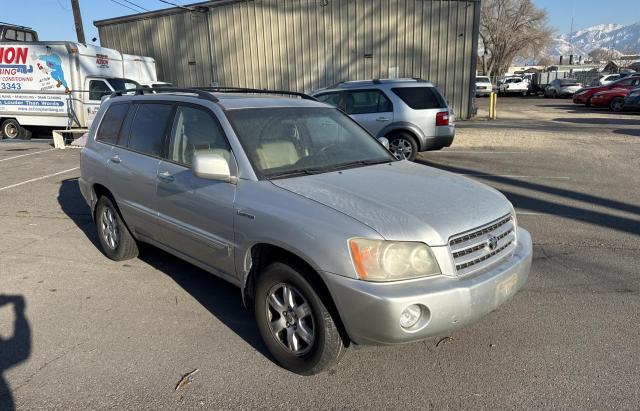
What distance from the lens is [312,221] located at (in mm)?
2721

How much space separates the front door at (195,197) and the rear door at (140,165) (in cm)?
15

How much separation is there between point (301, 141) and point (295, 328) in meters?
1.51

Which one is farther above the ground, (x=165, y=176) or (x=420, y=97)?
(x=420, y=97)

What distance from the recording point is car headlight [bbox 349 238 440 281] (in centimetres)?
256

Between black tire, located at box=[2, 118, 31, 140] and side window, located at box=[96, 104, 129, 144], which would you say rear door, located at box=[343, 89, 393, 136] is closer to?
side window, located at box=[96, 104, 129, 144]

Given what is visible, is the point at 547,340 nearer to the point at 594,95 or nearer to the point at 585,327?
the point at 585,327

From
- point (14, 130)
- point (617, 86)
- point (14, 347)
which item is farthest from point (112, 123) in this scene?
point (617, 86)

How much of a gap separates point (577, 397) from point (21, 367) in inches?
136

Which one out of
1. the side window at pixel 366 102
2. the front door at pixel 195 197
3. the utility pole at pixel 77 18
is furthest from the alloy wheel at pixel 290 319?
the utility pole at pixel 77 18

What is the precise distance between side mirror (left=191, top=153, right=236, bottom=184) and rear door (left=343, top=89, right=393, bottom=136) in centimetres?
690

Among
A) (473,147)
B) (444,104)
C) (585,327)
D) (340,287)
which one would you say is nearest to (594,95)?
(473,147)

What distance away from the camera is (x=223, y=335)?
3486 millimetres

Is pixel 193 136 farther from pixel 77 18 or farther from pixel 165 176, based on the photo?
pixel 77 18

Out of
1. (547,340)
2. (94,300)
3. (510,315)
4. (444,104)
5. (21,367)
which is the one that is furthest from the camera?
(444,104)
